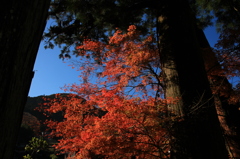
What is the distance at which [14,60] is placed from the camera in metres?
0.75

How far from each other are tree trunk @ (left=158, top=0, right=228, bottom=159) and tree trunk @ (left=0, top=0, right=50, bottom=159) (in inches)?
126

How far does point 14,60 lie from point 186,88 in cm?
372

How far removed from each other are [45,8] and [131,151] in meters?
3.62

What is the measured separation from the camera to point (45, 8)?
3.11 feet

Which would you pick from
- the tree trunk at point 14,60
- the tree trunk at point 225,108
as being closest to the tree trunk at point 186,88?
the tree trunk at point 225,108

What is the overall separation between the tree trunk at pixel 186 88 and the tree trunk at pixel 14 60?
319 centimetres

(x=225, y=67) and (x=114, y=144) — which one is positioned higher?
(x=225, y=67)

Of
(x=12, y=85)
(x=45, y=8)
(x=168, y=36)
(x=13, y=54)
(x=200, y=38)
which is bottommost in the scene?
(x=12, y=85)

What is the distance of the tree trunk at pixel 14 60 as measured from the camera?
27.9 inches

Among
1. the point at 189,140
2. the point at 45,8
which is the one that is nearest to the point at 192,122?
the point at 189,140

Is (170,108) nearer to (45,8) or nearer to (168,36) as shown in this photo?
(168,36)

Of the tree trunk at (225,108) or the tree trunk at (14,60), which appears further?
the tree trunk at (225,108)

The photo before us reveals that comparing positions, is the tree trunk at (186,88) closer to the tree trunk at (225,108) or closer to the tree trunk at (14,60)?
the tree trunk at (225,108)

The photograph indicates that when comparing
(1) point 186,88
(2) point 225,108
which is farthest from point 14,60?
(2) point 225,108
